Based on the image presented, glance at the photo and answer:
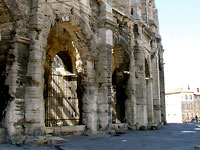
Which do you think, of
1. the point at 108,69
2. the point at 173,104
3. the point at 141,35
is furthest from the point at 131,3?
the point at 173,104

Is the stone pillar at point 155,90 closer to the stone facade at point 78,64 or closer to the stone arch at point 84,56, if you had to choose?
the stone facade at point 78,64

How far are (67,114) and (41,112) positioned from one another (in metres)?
5.30

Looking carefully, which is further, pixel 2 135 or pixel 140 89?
pixel 140 89

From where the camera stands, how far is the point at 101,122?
376 inches

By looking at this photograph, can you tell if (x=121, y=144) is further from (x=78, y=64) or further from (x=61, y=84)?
(x=61, y=84)

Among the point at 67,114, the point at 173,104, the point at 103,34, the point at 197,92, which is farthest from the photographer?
the point at 197,92

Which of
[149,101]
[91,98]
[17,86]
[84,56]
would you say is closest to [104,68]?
[84,56]

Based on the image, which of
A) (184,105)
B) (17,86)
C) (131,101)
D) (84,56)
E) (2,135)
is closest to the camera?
(2,135)

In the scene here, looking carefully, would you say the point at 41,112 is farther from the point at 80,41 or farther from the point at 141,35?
the point at 141,35

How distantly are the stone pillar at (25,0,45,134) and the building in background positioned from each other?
42.7 metres

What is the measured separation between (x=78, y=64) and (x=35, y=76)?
9.84 ft

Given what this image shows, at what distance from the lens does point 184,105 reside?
46938mm

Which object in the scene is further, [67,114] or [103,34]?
[67,114]

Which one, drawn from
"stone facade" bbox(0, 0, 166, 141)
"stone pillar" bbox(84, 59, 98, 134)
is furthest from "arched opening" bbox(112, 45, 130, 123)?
"stone pillar" bbox(84, 59, 98, 134)
